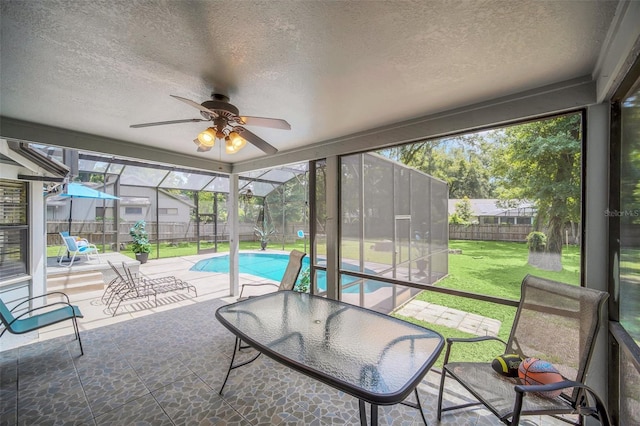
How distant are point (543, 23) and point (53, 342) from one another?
5.35 m

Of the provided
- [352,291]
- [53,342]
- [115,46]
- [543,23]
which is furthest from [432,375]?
[53,342]

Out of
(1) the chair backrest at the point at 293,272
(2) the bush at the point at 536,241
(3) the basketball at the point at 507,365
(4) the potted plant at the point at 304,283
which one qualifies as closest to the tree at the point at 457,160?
(2) the bush at the point at 536,241

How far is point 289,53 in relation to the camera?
162 cm

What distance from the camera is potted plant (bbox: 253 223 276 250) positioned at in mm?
10562

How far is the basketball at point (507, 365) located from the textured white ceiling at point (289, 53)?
2.03 m

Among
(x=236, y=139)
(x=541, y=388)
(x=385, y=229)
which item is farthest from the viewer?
(x=385, y=229)

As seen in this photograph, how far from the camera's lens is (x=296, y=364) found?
152 cm

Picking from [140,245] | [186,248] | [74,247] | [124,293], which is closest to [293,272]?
[124,293]

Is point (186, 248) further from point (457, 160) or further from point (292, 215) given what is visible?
point (457, 160)

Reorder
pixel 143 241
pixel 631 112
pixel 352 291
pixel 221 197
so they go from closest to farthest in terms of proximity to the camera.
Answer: pixel 631 112
pixel 352 291
pixel 143 241
pixel 221 197

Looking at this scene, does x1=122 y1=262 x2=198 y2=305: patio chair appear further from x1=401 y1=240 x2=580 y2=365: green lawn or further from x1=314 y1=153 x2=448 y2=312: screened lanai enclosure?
x1=401 y1=240 x2=580 y2=365: green lawn

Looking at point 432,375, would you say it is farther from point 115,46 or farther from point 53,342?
point 53,342

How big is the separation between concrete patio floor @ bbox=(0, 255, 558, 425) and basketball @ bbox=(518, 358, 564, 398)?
58 cm

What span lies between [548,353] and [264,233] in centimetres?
979
